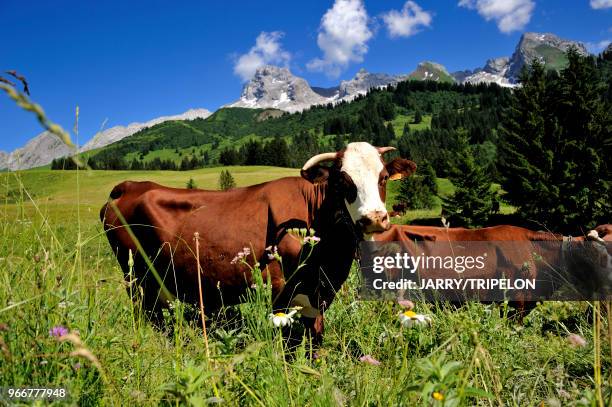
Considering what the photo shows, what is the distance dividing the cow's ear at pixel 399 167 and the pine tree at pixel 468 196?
40217 mm

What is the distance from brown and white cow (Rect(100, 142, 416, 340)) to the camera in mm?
4570

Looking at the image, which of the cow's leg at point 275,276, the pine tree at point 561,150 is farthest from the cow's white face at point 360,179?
the pine tree at point 561,150

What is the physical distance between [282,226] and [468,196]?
4396cm

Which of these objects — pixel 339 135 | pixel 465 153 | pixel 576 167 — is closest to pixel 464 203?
pixel 465 153

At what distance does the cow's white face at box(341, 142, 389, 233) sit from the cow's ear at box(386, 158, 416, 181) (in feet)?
1.75

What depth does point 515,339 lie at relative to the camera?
3.85m

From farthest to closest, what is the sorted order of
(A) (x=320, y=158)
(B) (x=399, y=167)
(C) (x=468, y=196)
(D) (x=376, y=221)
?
(C) (x=468, y=196) < (B) (x=399, y=167) < (A) (x=320, y=158) < (D) (x=376, y=221)

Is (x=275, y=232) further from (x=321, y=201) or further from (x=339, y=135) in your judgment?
(x=339, y=135)

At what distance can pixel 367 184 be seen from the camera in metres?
4.37

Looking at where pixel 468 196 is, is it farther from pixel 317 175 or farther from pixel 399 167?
pixel 317 175

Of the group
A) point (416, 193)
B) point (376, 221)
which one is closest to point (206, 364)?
point (376, 221)

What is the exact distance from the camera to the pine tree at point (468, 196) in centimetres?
4431

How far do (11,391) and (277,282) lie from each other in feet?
9.99

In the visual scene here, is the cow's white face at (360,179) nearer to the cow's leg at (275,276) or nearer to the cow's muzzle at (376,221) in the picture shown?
the cow's muzzle at (376,221)
